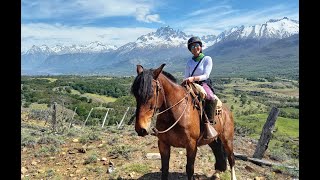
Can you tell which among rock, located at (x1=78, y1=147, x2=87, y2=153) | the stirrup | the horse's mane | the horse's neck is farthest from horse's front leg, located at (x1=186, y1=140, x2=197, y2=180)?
rock, located at (x1=78, y1=147, x2=87, y2=153)

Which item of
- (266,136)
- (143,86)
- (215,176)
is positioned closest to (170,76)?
(143,86)

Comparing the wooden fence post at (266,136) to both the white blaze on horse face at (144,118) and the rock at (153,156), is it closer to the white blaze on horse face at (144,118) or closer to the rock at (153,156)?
the rock at (153,156)

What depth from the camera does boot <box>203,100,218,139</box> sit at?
21.5ft

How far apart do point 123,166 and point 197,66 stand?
365 cm

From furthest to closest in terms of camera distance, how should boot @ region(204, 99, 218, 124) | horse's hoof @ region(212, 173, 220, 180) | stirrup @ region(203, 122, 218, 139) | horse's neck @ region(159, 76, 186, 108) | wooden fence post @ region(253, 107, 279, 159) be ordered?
wooden fence post @ region(253, 107, 279, 159), horse's hoof @ region(212, 173, 220, 180), boot @ region(204, 99, 218, 124), stirrup @ region(203, 122, 218, 139), horse's neck @ region(159, 76, 186, 108)

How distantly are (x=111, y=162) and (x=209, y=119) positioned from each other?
11.8 ft

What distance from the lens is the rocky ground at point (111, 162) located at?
8.08 meters

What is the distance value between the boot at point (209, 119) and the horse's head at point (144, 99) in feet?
5.55

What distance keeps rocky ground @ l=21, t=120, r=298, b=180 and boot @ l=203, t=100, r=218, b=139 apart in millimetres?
1809

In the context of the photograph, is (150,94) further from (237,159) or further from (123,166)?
(237,159)

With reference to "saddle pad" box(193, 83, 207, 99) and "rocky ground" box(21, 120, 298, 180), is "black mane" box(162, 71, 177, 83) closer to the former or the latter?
"saddle pad" box(193, 83, 207, 99)

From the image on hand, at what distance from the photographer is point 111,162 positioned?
8844mm
